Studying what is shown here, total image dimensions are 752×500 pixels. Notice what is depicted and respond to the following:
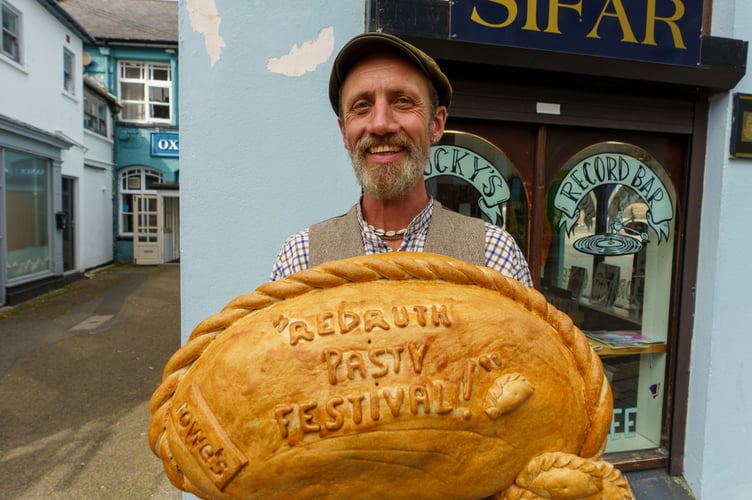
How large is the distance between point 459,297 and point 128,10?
21.1 meters

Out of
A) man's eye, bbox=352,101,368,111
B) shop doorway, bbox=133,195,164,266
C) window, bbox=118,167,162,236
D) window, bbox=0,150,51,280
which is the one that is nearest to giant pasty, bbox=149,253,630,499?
man's eye, bbox=352,101,368,111

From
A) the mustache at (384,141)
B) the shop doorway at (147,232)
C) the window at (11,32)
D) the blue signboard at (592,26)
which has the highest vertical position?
the window at (11,32)

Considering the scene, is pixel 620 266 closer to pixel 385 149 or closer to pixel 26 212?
pixel 385 149

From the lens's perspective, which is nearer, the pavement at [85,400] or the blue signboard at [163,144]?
the pavement at [85,400]

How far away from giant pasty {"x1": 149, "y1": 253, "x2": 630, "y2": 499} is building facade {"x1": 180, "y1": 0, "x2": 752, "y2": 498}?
60.1 inches

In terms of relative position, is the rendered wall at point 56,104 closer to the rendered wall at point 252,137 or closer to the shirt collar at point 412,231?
the rendered wall at point 252,137

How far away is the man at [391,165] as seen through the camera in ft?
4.23

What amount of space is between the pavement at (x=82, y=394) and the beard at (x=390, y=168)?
2.93 meters

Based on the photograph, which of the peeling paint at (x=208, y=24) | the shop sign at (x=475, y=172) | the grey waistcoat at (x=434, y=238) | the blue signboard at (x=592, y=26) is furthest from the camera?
the shop sign at (x=475, y=172)

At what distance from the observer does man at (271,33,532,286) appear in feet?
4.23

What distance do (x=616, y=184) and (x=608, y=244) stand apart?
0.41 metres

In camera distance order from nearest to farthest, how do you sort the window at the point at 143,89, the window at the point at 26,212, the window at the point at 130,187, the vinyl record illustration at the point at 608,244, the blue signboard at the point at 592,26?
the blue signboard at the point at 592,26 → the vinyl record illustration at the point at 608,244 → the window at the point at 26,212 → the window at the point at 143,89 → the window at the point at 130,187

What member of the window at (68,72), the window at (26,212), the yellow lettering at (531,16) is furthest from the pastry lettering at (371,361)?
the window at (68,72)

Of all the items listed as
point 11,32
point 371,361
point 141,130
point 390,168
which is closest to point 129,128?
point 141,130
